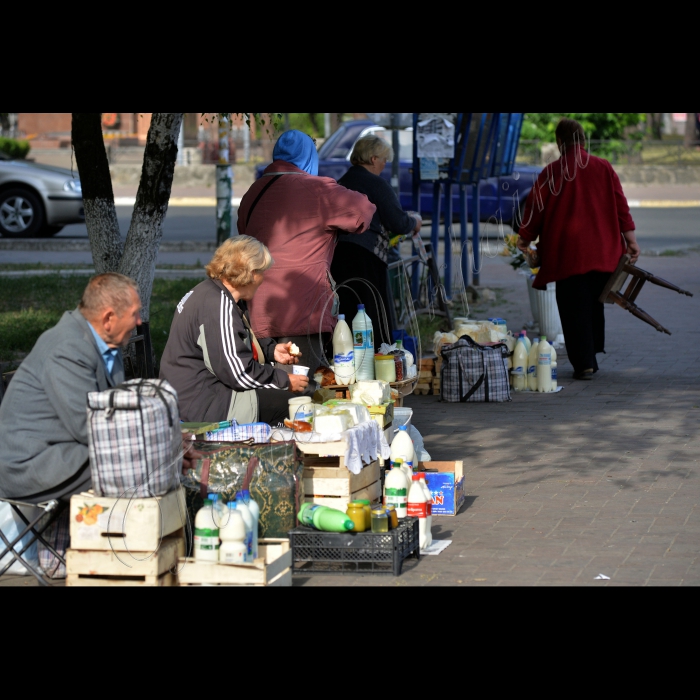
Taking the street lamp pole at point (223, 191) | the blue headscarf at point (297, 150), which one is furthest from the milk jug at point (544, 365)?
the street lamp pole at point (223, 191)

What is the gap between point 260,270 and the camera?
224 inches

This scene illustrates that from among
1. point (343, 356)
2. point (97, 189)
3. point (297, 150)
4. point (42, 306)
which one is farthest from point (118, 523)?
point (42, 306)

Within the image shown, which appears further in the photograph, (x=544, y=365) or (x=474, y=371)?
(x=544, y=365)

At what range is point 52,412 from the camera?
15.3 ft

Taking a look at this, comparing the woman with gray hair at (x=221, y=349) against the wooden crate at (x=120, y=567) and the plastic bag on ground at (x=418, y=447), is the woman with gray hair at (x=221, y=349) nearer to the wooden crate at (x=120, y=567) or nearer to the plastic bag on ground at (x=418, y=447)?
the plastic bag on ground at (x=418, y=447)

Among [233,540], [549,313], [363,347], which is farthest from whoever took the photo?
[549,313]

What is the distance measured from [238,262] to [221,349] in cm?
44

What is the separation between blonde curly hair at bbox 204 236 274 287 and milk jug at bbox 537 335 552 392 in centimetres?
365

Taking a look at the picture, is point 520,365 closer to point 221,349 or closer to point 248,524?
point 221,349

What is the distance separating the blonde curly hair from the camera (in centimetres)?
559

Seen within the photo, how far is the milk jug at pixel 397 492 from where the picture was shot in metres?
5.25

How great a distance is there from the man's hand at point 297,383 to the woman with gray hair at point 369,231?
230 centimetres
